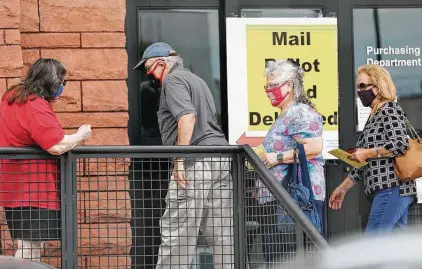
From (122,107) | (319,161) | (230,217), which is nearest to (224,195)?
(230,217)

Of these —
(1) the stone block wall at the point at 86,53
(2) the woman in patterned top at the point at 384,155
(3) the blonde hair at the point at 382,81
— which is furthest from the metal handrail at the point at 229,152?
(1) the stone block wall at the point at 86,53

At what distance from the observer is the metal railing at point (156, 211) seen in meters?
8.62

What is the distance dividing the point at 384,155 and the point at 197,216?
1.53 meters

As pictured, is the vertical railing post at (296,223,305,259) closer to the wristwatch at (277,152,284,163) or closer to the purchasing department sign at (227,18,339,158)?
the wristwatch at (277,152,284,163)

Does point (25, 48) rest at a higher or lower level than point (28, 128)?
higher

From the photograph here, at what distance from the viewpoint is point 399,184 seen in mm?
9625

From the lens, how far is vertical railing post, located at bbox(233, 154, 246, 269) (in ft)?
29.0

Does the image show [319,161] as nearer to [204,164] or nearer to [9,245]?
[204,164]

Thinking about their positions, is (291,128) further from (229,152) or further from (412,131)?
(412,131)

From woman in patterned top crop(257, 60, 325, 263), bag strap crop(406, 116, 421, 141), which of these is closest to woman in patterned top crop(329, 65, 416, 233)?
bag strap crop(406, 116, 421, 141)

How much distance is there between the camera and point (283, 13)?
10867 mm

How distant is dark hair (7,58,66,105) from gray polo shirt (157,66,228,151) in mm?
888

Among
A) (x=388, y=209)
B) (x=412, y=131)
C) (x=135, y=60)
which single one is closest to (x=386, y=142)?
(x=412, y=131)

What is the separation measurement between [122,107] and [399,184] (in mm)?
2226
